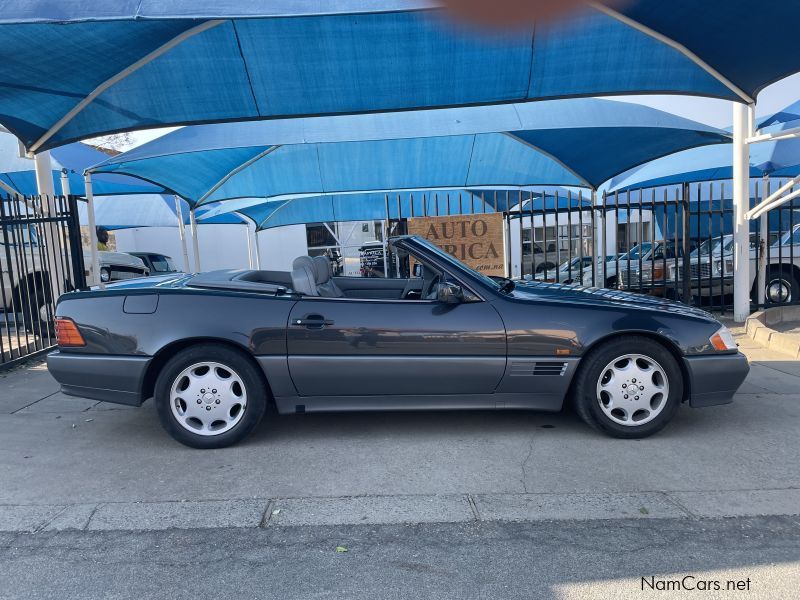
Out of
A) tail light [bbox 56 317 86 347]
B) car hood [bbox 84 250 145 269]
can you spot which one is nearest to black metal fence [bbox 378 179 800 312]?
tail light [bbox 56 317 86 347]

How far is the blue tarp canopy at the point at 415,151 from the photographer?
31.8 feet

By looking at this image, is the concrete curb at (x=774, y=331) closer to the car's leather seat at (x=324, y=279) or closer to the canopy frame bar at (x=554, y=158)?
the canopy frame bar at (x=554, y=158)

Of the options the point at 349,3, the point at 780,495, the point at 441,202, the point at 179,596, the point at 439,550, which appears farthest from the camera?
the point at 441,202

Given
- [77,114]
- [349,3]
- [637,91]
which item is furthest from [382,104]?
[77,114]

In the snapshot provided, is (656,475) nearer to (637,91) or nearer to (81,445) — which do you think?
(81,445)

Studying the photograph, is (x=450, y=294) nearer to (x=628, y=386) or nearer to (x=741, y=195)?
(x=628, y=386)

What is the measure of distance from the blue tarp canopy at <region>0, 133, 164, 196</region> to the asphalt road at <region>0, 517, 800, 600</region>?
1165 cm

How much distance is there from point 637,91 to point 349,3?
4.02 metres

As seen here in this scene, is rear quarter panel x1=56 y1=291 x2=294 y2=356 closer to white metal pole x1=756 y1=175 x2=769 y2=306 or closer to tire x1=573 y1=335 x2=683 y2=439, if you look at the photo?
tire x1=573 y1=335 x2=683 y2=439

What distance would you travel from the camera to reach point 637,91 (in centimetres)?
705

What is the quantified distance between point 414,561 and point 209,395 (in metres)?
2.02

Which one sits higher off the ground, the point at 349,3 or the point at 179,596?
the point at 349,3

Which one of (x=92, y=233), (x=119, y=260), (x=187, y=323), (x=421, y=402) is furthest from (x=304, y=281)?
(x=119, y=260)

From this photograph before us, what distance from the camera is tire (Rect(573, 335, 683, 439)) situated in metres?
3.96
